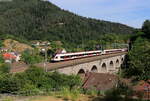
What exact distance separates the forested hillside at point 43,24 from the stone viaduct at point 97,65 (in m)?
54.3

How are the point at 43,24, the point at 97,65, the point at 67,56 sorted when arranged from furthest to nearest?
1. the point at 43,24
2. the point at 97,65
3. the point at 67,56

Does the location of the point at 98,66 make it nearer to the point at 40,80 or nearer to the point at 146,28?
the point at 40,80

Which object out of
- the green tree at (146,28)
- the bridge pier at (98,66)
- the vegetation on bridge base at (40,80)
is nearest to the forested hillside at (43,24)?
the green tree at (146,28)

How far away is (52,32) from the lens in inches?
5172

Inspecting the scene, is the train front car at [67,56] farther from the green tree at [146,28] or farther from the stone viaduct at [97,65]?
the green tree at [146,28]

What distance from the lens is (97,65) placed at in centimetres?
4531

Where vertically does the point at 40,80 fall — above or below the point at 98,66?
below

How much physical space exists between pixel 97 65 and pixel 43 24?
3945 inches

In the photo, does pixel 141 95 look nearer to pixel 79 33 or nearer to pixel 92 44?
pixel 92 44

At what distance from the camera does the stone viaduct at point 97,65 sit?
34094 millimetres

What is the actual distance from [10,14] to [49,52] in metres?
91.1

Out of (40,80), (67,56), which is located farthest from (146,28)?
(40,80)

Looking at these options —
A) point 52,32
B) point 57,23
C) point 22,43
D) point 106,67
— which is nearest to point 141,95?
point 106,67

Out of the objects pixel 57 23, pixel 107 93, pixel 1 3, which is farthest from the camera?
pixel 1 3
